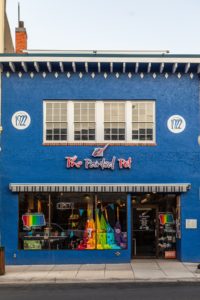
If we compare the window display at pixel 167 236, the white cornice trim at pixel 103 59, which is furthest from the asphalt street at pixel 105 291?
the white cornice trim at pixel 103 59

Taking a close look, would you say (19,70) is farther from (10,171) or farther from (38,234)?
(38,234)

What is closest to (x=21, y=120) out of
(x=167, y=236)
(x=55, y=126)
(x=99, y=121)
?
(x=55, y=126)

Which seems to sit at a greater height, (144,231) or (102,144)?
(102,144)

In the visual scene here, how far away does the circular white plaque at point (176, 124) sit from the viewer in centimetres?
1983

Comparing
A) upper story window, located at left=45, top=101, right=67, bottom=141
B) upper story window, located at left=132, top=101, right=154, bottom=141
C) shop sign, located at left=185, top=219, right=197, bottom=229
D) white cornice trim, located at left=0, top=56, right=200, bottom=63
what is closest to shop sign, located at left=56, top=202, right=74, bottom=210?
A: upper story window, located at left=45, top=101, right=67, bottom=141

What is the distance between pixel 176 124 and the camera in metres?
19.8

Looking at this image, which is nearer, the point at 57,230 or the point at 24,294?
the point at 24,294

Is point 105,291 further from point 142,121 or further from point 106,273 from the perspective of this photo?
point 142,121

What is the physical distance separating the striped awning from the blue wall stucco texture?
0.34m

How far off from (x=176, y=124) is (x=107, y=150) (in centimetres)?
299

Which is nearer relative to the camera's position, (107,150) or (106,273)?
(106,273)

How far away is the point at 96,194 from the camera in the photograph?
64.2 ft

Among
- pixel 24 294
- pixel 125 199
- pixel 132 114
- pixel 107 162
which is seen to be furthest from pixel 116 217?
pixel 24 294

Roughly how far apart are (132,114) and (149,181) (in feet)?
9.15
